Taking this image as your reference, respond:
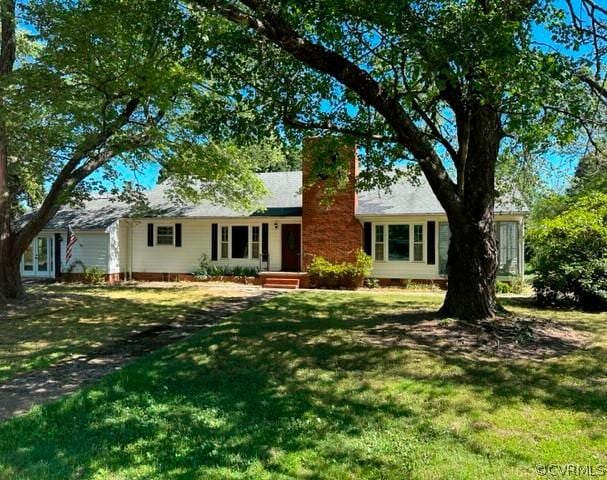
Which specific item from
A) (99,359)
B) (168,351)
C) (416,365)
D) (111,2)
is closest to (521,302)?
(416,365)

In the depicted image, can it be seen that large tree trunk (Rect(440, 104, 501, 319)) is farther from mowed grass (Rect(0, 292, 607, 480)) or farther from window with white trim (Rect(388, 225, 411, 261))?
window with white trim (Rect(388, 225, 411, 261))

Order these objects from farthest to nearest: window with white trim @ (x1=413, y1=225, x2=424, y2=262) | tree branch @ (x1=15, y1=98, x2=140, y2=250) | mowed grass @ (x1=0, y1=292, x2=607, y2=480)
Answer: window with white trim @ (x1=413, y1=225, x2=424, y2=262) → tree branch @ (x1=15, y1=98, x2=140, y2=250) → mowed grass @ (x1=0, y1=292, x2=607, y2=480)

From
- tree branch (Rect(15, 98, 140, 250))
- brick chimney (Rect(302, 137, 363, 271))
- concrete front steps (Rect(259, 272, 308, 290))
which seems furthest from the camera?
brick chimney (Rect(302, 137, 363, 271))

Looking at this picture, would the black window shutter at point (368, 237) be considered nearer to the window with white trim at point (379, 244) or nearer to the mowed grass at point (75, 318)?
the window with white trim at point (379, 244)

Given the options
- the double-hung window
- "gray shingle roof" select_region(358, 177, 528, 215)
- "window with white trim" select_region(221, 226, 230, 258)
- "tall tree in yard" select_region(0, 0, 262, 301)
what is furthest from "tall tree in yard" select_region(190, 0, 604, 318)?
"window with white trim" select_region(221, 226, 230, 258)

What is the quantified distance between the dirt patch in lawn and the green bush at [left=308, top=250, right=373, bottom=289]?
27.2 ft

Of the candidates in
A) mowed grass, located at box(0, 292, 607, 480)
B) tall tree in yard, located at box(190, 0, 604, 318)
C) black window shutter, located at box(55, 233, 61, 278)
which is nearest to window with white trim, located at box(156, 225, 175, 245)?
black window shutter, located at box(55, 233, 61, 278)

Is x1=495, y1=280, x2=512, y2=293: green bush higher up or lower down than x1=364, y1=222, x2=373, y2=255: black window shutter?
lower down

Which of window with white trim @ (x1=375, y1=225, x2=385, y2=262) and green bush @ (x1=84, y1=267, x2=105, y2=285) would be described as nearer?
window with white trim @ (x1=375, y1=225, x2=385, y2=262)

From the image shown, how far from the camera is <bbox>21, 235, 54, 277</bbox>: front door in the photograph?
75.9 ft

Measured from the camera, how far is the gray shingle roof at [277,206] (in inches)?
733

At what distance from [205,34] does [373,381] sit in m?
6.75

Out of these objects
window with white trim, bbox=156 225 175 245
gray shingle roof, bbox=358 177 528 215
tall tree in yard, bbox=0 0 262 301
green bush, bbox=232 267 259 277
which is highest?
tall tree in yard, bbox=0 0 262 301

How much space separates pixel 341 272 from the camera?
1811 centimetres
